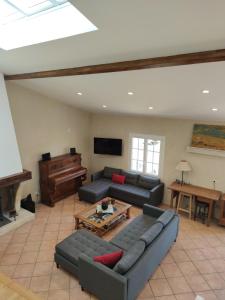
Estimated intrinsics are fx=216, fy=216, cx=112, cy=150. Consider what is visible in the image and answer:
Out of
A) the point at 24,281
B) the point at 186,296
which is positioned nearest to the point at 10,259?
the point at 24,281

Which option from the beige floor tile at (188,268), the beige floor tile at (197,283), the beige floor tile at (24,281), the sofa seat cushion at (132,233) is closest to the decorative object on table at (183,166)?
the sofa seat cushion at (132,233)

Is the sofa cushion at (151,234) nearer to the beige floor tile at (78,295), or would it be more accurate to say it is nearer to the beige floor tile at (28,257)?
the beige floor tile at (78,295)

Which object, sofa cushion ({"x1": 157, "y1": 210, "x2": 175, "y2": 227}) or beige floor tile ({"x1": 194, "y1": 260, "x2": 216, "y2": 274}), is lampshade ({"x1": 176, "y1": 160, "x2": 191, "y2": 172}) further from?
beige floor tile ({"x1": 194, "y1": 260, "x2": 216, "y2": 274})

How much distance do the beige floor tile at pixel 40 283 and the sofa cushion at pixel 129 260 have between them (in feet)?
4.41

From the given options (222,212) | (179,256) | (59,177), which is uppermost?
(59,177)

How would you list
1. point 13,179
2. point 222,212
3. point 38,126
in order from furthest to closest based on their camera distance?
point 38,126 → point 222,212 → point 13,179

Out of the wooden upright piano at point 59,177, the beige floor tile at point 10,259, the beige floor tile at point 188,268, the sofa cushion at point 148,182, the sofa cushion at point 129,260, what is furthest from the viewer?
the sofa cushion at point 148,182

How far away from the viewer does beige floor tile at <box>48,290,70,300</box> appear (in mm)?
3312

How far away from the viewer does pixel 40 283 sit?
3.58 m

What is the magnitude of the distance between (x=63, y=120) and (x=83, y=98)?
4.96ft

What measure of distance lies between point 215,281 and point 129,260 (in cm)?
181

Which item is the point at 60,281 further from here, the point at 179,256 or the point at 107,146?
the point at 107,146

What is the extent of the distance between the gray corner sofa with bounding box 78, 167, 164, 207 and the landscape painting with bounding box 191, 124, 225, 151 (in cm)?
163

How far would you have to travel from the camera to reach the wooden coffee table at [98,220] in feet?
15.6
